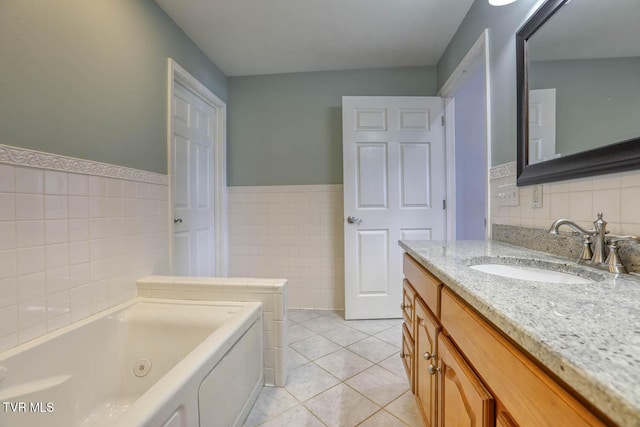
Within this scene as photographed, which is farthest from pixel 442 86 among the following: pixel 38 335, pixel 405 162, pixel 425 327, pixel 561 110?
pixel 38 335

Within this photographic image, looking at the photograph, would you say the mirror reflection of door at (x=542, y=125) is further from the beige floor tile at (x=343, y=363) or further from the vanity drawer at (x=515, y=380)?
the beige floor tile at (x=343, y=363)

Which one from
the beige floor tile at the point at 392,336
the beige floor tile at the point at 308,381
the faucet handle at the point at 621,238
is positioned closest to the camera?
the faucet handle at the point at 621,238

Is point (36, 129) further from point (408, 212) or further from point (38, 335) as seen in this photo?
point (408, 212)

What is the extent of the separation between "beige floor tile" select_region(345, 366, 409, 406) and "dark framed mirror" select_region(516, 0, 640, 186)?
4.09 feet

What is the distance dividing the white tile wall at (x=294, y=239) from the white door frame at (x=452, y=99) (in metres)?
0.98

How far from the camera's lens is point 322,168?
2572 mm

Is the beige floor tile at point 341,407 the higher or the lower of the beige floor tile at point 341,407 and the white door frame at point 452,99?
the lower

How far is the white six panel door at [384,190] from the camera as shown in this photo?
231 cm

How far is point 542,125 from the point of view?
1.12 metres

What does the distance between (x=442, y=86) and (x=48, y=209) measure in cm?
271

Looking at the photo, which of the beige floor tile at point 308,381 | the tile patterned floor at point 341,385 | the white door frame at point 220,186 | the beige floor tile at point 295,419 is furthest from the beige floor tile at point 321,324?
the white door frame at point 220,186

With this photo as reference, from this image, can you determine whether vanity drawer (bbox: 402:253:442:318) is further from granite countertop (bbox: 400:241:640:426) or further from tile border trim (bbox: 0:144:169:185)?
tile border trim (bbox: 0:144:169:185)

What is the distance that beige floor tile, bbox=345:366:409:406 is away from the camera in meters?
1.40

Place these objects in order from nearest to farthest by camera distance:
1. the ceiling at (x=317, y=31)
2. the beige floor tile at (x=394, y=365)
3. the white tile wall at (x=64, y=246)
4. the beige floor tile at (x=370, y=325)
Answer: the white tile wall at (x=64, y=246) → the beige floor tile at (x=394, y=365) → the ceiling at (x=317, y=31) → the beige floor tile at (x=370, y=325)
